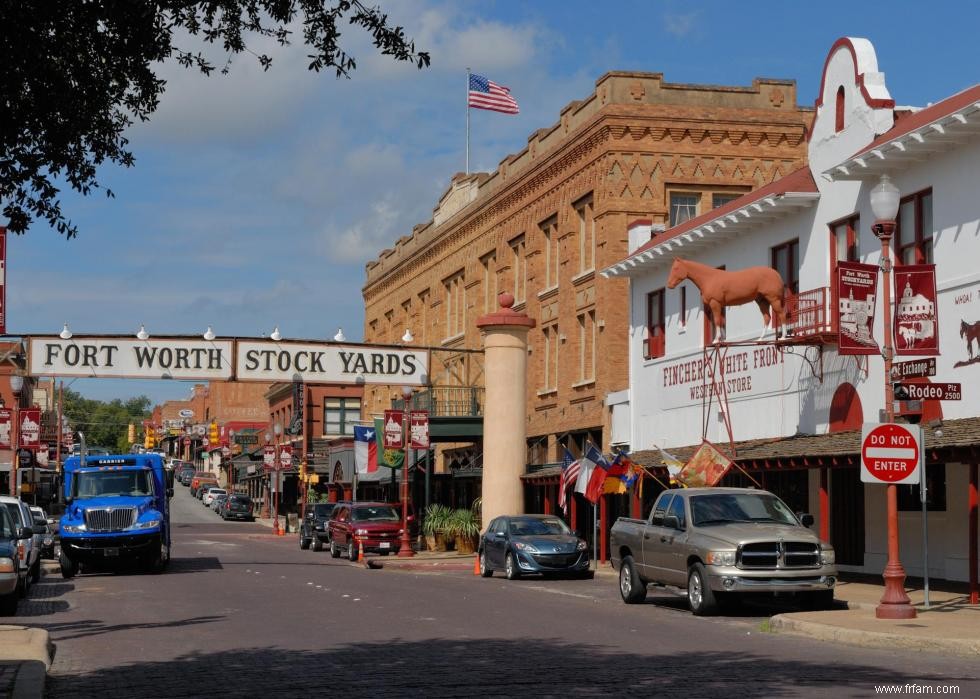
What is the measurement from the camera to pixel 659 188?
40.8 meters

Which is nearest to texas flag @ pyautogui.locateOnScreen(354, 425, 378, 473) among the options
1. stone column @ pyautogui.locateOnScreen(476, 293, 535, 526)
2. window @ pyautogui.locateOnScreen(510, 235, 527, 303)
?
window @ pyautogui.locateOnScreen(510, 235, 527, 303)

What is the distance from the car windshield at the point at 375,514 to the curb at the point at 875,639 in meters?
26.7

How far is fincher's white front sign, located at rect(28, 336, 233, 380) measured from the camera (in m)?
40.0

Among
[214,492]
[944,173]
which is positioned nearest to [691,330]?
[944,173]

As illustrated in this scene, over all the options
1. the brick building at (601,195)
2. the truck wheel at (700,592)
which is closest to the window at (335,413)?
the brick building at (601,195)

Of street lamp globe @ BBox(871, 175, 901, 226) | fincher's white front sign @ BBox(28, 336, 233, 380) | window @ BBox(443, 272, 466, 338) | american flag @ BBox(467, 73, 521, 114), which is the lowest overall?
fincher's white front sign @ BBox(28, 336, 233, 380)

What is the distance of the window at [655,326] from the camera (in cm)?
3741

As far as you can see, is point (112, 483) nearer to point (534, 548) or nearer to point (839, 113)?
point (534, 548)

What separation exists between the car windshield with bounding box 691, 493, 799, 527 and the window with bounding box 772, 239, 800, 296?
9.65m

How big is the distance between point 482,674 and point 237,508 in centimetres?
7666

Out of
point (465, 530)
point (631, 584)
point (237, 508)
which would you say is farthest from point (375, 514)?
point (237, 508)

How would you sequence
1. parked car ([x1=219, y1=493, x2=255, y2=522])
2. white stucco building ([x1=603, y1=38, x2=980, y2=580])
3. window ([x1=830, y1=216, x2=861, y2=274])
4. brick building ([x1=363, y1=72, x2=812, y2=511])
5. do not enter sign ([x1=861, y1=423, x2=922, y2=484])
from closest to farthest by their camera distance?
1. do not enter sign ([x1=861, y1=423, x2=922, y2=484])
2. white stucco building ([x1=603, y1=38, x2=980, y2=580])
3. window ([x1=830, y1=216, x2=861, y2=274])
4. brick building ([x1=363, y1=72, x2=812, y2=511])
5. parked car ([x1=219, y1=493, x2=255, y2=522])

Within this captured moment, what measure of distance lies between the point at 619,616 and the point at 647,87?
23.6 metres

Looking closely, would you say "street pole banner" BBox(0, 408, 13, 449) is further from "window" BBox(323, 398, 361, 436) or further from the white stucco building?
"window" BBox(323, 398, 361, 436)
